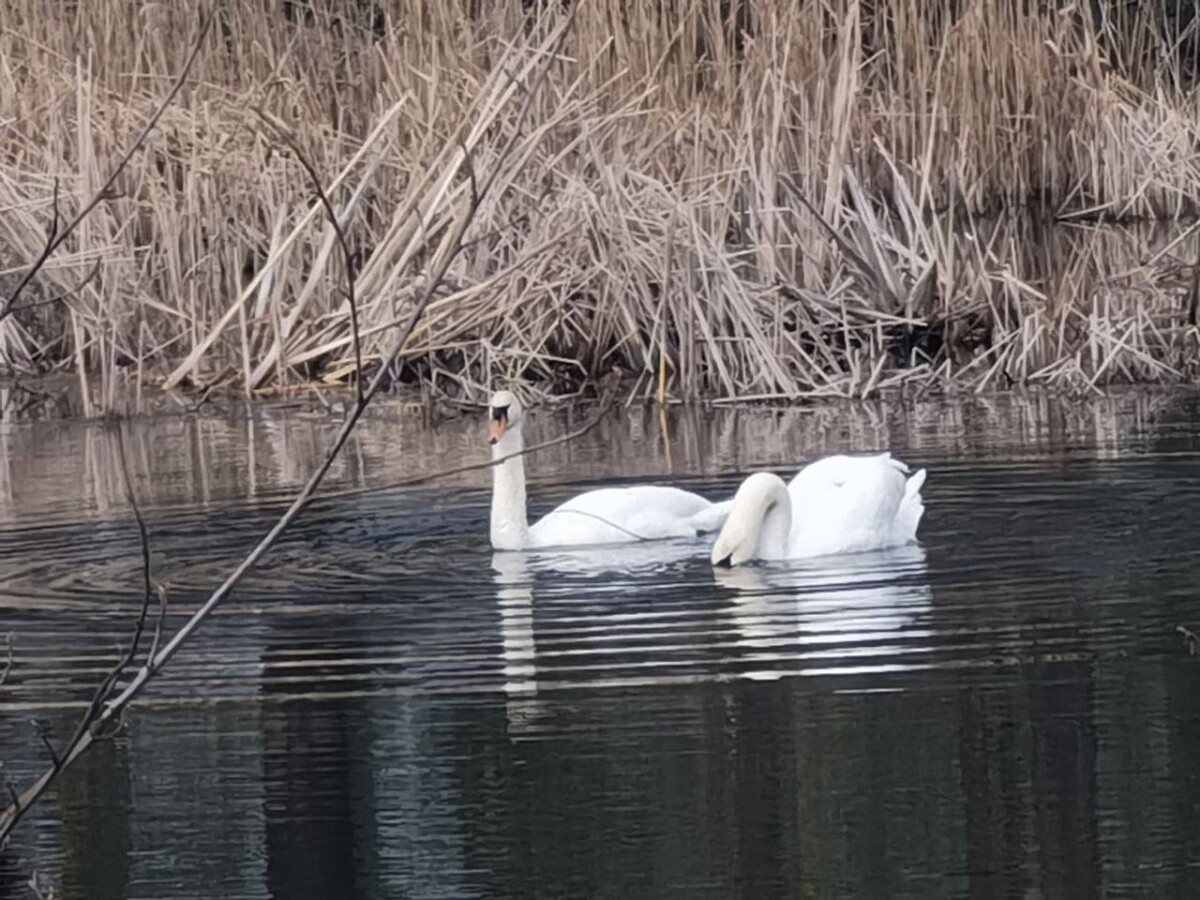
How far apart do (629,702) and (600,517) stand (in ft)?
8.63

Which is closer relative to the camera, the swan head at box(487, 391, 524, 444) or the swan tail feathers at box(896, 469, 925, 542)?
the swan tail feathers at box(896, 469, 925, 542)

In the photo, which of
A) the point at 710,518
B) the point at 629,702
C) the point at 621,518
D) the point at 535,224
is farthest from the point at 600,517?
the point at 535,224

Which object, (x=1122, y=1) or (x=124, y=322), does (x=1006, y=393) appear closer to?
(x=124, y=322)

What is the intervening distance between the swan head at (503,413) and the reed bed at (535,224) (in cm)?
229

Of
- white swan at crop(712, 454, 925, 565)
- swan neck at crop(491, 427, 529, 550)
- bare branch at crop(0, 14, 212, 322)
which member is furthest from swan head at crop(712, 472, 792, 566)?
bare branch at crop(0, 14, 212, 322)

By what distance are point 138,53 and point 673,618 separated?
26.7ft

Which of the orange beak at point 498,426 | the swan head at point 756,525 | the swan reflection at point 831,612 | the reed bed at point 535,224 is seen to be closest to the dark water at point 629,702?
the swan reflection at point 831,612

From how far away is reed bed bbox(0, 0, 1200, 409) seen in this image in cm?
1164

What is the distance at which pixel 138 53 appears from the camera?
1414 cm

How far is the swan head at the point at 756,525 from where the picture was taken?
7785 mm

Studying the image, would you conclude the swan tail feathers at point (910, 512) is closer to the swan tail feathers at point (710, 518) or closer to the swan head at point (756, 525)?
the swan head at point (756, 525)

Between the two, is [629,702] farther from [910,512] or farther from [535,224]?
[535,224]

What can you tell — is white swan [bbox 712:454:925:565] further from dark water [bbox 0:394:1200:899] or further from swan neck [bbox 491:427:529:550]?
swan neck [bbox 491:427:529:550]

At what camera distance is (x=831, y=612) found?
265 inches
